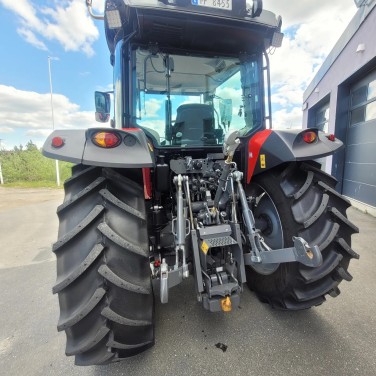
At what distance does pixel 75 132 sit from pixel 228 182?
108cm

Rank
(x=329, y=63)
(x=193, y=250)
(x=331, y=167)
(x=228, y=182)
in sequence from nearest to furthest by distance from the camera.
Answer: (x=193, y=250) < (x=228, y=182) < (x=331, y=167) < (x=329, y=63)

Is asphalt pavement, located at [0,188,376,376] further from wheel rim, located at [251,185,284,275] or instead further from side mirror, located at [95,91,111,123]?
side mirror, located at [95,91,111,123]

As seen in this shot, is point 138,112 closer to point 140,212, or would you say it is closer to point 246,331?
point 140,212

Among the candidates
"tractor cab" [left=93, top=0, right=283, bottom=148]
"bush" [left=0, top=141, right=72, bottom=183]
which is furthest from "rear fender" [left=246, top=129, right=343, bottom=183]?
"bush" [left=0, top=141, right=72, bottom=183]

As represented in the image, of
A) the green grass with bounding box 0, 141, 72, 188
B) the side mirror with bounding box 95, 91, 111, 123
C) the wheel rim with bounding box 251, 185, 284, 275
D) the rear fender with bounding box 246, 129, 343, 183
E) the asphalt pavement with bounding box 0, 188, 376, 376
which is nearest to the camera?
the asphalt pavement with bounding box 0, 188, 376, 376

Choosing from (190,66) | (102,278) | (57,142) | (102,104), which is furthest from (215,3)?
(102,278)

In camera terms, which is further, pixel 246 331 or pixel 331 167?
pixel 331 167

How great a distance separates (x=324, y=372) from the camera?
145 centimetres

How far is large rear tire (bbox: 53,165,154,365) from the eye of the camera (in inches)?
48.6

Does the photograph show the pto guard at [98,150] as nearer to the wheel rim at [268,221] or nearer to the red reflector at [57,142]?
the red reflector at [57,142]

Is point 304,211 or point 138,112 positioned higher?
point 138,112

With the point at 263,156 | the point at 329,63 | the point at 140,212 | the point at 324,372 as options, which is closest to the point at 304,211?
the point at 263,156

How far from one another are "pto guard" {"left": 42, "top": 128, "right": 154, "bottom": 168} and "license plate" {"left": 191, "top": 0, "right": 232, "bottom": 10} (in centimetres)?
101

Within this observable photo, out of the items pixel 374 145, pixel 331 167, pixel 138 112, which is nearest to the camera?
pixel 138 112
